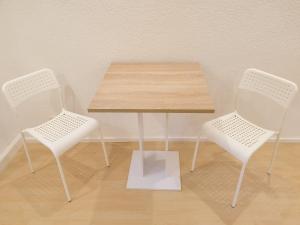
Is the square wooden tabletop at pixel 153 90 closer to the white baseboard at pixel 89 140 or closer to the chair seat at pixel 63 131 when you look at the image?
the chair seat at pixel 63 131

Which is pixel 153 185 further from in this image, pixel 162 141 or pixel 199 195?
pixel 162 141

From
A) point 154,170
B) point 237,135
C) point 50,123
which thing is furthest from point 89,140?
point 237,135

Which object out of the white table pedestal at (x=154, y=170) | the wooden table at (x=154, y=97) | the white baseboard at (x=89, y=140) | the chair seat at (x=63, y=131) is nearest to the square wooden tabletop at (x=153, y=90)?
the wooden table at (x=154, y=97)

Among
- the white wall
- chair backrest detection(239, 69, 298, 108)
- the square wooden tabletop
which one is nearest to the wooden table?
the square wooden tabletop

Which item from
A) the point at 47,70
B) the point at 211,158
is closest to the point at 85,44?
the point at 47,70

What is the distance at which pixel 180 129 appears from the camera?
2.16 meters

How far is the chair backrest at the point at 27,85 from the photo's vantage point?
1574 millimetres

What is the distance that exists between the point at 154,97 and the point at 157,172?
0.79m

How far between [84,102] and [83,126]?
→ 42 cm

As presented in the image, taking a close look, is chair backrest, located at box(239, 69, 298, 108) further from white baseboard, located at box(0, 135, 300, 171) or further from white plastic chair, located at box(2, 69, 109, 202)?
white plastic chair, located at box(2, 69, 109, 202)

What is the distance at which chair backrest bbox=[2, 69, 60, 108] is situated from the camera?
1.57 m

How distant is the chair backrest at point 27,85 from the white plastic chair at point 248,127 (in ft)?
3.79

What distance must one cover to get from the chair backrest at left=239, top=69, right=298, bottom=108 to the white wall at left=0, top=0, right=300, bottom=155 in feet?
0.71

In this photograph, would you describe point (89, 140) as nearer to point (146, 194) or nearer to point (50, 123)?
point (50, 123)
